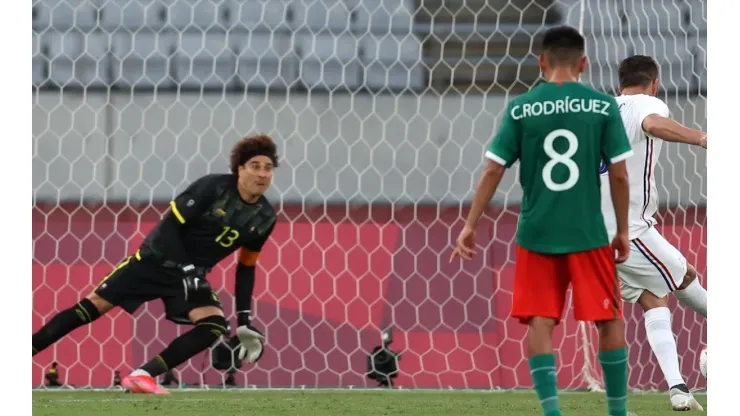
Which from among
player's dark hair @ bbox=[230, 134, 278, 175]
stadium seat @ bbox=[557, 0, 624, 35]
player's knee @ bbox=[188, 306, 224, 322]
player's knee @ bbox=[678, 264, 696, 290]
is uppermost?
stadium seat @ bbox=[557, 0, 624, 35]

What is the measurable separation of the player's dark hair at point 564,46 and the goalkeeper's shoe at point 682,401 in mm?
1600

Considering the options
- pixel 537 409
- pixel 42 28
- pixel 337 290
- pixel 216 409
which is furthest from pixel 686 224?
pixel 42 28

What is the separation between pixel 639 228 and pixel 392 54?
3913mm

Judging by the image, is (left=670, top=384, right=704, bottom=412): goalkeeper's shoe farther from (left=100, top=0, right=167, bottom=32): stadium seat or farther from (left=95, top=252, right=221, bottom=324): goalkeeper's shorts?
(left=100, top=0, right=167, bottom=32): stadium seat

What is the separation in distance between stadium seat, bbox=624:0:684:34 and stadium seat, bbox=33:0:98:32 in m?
3.40

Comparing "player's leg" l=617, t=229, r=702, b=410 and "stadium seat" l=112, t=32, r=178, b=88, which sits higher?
"stadium seat" l=112, t=32, r=178, b=88

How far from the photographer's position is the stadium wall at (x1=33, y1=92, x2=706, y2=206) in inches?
266

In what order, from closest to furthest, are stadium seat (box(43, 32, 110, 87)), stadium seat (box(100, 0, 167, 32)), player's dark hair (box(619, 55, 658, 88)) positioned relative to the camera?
player's dark hair (box(619, 55, 658, 88))
stadium seat (box(43, 32, 110, 87))
stadium seat (box(100, 0, 167, 32))

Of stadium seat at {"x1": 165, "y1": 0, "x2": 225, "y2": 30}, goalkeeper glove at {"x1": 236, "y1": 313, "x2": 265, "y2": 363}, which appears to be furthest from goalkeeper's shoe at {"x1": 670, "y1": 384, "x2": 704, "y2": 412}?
stadium seat at {"x1": 165, "y1": 0, "x2": 225, "y2": 30}

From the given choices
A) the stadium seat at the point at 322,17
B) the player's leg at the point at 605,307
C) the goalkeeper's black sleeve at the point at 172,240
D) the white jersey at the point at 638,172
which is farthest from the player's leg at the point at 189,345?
the stadium seat at the point at 322,17

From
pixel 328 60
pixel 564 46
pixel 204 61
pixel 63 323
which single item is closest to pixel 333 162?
pixel 328 60

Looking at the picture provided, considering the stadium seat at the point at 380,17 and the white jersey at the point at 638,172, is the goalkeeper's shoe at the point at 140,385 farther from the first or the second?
the stadium seat at the point at 380,17

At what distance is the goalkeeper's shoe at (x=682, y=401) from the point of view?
4.21 meters

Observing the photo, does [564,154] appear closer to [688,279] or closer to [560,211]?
[560,211]
